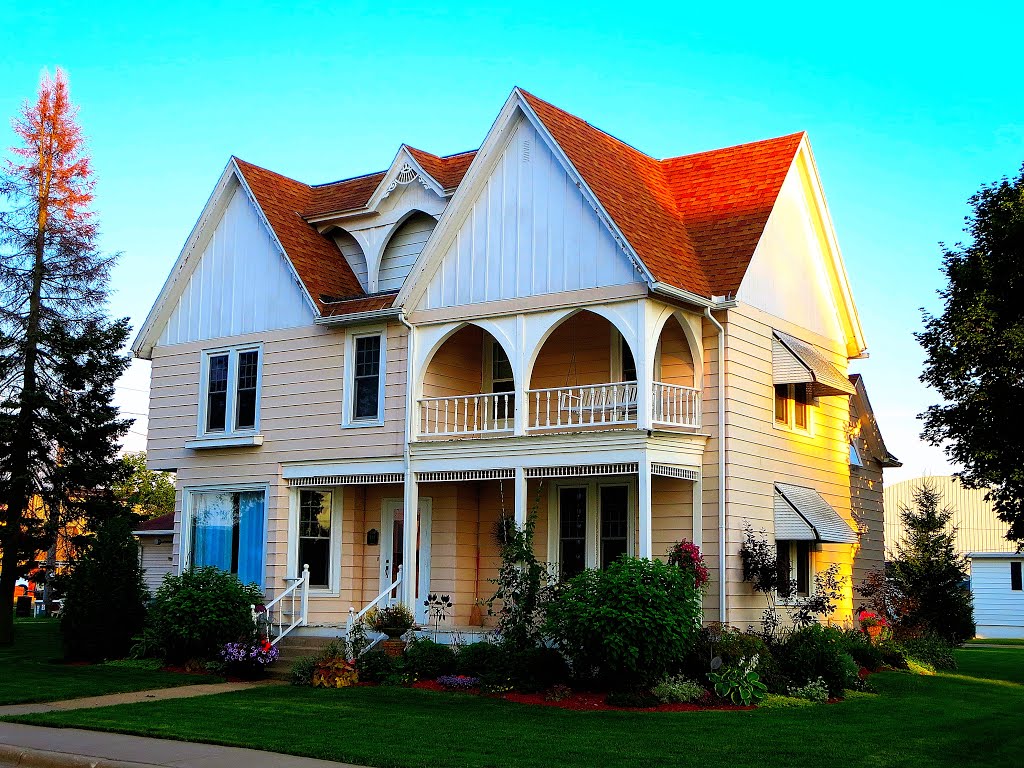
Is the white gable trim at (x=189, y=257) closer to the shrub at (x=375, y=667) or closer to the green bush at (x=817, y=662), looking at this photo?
the shrub at (x=375, y=667)

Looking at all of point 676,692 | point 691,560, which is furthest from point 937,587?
point 676,692

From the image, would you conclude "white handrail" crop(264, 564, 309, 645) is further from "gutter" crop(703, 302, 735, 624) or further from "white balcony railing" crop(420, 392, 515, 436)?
"gutter" crop(703, 302, 735, 624)

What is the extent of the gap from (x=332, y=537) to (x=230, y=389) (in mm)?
4348

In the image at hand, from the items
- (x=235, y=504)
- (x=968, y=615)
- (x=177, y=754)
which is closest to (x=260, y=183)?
(x=235, y=504)

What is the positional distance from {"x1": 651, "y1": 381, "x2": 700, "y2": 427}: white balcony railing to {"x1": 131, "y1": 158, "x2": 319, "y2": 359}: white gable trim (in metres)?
10.5

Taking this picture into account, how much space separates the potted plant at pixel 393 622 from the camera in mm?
22125

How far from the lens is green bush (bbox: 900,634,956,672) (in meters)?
24.5

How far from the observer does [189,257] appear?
1094 inches

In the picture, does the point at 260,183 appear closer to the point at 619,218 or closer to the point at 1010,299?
the point at 619,218

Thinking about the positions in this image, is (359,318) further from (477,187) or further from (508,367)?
(477,187)

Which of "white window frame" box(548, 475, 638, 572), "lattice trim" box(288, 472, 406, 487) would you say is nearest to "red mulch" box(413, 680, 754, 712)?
"white window frame" box(548, 475, 638, 572)

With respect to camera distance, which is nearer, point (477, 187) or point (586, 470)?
point (586, 470)

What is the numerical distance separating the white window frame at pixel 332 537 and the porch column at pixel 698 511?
8.33 metres

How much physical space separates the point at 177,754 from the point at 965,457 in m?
17.6
